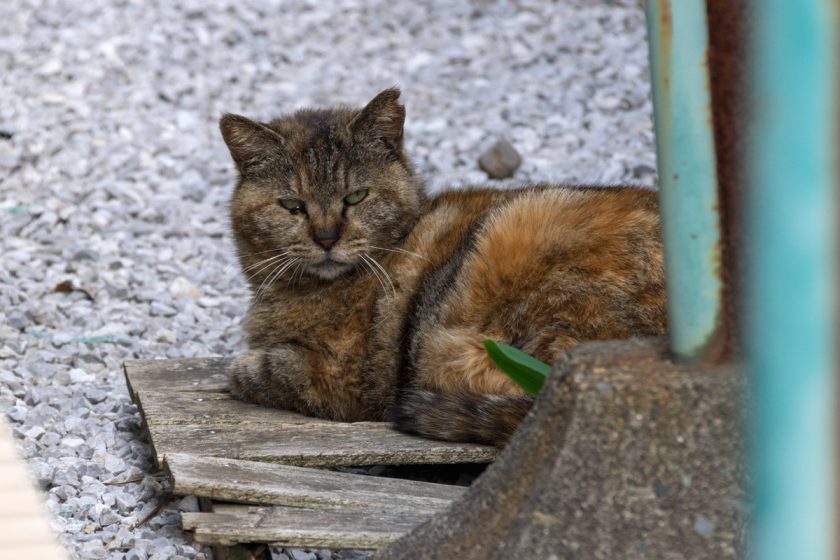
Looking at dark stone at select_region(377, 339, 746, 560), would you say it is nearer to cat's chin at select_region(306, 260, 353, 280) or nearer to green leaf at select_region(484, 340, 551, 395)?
green leaf at select_region(484, 340, 551, 395)

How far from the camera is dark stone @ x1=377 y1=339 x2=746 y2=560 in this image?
6.54 ft

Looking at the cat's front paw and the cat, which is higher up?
the cat

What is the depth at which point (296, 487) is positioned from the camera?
9.21 ft

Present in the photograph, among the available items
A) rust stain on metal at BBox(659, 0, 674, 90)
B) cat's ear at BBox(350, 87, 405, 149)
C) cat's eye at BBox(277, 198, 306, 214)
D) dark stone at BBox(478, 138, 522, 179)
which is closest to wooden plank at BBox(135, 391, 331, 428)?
cat's eye at BBox(277, 198, 306, 214)

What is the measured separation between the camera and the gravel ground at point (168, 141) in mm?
3605

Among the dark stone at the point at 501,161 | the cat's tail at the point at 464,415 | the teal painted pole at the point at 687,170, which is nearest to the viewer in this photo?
the teal painted pole at the point at 687,170

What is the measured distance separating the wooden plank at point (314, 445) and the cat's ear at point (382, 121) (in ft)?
3.21

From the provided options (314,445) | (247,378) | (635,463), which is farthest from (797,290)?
(247,378)

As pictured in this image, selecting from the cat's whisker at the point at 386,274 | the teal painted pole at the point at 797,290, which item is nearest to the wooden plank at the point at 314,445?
the cat's whisker at the point at 386,274

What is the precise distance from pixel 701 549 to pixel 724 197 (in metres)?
0.64

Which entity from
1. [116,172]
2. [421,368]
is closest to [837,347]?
[421,368]

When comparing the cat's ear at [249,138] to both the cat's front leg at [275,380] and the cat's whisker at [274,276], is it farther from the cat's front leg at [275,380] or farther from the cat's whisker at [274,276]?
the cat's front leg at [275,380]

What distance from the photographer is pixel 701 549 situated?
2023 millimetres

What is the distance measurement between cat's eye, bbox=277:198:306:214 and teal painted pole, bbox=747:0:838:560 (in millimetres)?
2564
